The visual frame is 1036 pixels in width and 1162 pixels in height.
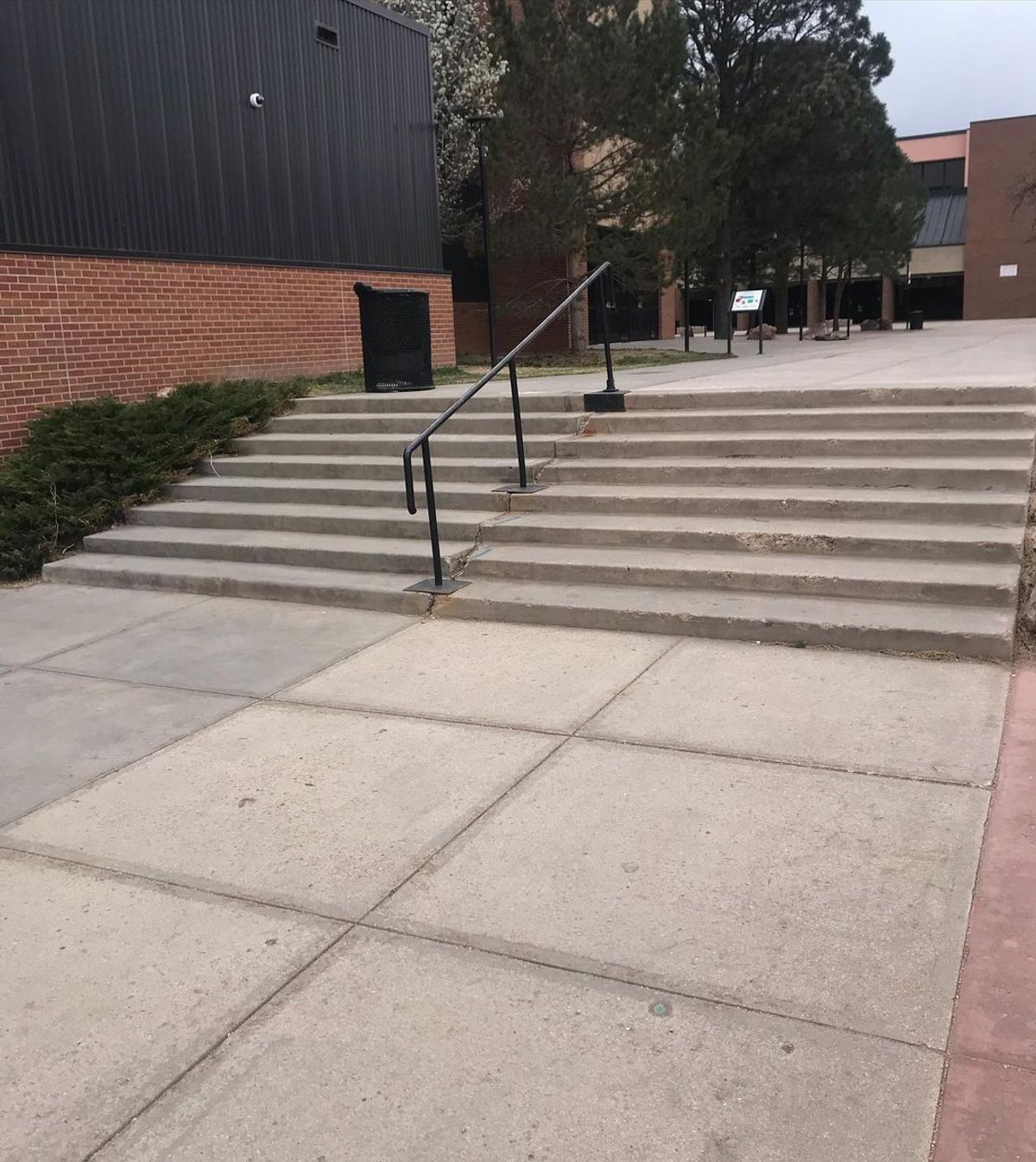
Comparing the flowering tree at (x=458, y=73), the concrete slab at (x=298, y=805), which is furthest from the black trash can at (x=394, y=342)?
the flowering tree at (x=458, y=73)

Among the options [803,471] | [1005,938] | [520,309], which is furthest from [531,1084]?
[520,309]

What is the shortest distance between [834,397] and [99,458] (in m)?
6.02

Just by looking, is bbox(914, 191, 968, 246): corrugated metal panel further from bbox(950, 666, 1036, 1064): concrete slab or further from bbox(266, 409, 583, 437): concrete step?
bbox(950, 666, 1036, 1064): concrete slab

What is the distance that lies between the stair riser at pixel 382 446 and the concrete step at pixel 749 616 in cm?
200

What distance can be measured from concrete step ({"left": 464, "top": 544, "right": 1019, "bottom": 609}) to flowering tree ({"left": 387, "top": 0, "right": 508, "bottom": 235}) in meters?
14.6

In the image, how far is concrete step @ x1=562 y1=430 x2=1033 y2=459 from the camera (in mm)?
7027

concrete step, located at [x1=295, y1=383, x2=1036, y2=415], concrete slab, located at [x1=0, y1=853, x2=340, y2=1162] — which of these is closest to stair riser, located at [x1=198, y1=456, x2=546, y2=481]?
concrete step, located at [x1=295, y1=383, x2=1036, y2=415]

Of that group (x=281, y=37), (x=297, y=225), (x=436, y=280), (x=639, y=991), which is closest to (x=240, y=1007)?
(x=639, y=991)

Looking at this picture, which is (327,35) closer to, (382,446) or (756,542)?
A: (382,446)

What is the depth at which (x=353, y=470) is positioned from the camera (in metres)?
8.77

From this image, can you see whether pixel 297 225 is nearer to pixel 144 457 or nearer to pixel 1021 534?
pixel 144 457

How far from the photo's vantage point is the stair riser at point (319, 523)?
748 centimetres

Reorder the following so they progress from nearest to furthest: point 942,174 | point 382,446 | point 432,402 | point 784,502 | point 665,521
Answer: point 784,502
point 665,521
point 382,446
point 432,402
point 942,174

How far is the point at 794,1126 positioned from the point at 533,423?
698 cm
